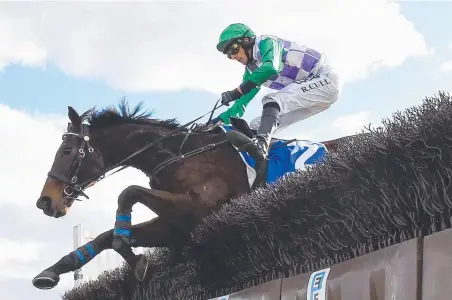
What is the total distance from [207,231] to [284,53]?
181 centimetres

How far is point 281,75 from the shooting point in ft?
19.8

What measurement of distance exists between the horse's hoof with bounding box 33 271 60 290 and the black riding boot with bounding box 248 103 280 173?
5.97 feet

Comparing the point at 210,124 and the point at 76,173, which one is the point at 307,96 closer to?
the point at 210,124

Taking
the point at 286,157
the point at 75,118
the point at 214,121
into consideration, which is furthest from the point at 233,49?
the point at 75,118

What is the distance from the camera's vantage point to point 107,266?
8.38 metres

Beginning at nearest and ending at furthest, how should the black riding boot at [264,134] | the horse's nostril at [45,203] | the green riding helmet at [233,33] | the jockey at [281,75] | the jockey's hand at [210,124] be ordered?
the black riding boot at [264,134] < the jockey at [281,75] < the horse's nostril at [45,203] < the green riding helmet at [233,33] < the jockey's hand at [210,124]

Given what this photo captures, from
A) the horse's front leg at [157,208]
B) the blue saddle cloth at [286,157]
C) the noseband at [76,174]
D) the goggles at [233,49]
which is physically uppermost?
the goggles at [233,49]

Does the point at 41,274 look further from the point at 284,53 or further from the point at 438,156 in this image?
the point at 438,156

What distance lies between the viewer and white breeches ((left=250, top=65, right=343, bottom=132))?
19.1 ft

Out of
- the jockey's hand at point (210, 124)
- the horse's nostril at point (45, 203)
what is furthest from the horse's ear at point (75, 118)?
the jockey's hand at point (210, 124)

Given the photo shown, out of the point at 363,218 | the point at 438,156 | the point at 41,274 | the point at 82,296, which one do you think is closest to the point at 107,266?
the point at 82,296

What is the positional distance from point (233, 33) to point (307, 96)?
80cm

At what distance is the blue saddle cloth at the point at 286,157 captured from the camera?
562cm

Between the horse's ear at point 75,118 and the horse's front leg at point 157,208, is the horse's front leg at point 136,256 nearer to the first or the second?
the horse's front leg at point 157,208
